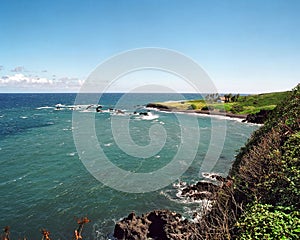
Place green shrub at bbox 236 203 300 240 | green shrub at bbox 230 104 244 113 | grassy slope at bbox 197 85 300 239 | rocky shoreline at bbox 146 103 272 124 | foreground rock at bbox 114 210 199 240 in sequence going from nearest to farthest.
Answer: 1. green shrub at bbox 236 203 300 240
2. grassy slope at bbox 197 85 300 239
3. foreground rock at bbox 114 210 199 240
4. rocky shoreline at bbox 146 103 272 124
5. green shrub at bbox 230 104 244 113

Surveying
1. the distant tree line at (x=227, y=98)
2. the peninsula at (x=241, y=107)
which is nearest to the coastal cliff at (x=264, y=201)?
the peninsula at (x=241, y=107)

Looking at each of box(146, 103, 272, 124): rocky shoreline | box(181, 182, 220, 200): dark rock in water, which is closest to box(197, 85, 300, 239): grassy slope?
box(181, 182, 220, 200): dark rock in water

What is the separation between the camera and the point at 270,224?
275 inches

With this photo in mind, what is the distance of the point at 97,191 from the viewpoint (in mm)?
23906

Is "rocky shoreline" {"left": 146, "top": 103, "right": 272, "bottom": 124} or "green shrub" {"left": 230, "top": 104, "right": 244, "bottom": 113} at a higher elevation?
"green shrub" {"left": 230, "top": 104, "right": 244, "bottom": 113}

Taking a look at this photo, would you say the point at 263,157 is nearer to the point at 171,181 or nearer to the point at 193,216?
the point at 193,216

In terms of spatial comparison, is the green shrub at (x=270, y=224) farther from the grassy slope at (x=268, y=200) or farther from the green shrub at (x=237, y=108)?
the green shrub at (x=237, y=108)

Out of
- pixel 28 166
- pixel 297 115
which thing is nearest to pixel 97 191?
pixel 28 166

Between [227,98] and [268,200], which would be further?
[227,98]

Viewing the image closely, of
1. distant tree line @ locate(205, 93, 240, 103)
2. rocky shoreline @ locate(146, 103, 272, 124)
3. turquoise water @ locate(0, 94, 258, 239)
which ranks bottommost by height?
turquoise water @ locate(0, 94, 258, 239)

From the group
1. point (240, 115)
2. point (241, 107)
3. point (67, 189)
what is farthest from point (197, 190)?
point (241, 107)

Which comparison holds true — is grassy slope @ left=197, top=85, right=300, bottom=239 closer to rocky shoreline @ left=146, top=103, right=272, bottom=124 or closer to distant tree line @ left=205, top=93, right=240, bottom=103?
rocky shoreline @ left=146, top=103, right=272, bottom=124

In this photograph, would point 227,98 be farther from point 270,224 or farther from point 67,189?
point 270,224

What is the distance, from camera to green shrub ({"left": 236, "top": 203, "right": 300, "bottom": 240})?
21.7 ft
